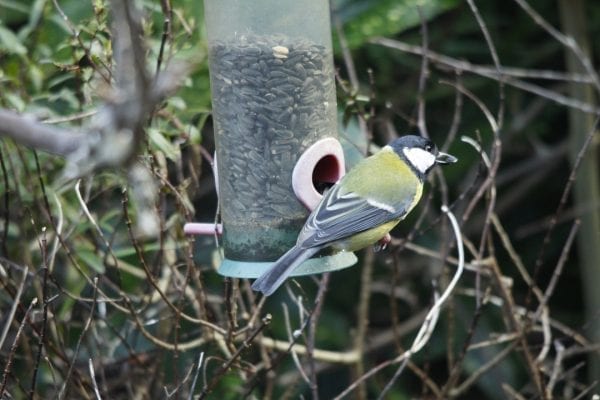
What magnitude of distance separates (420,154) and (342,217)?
37 cm

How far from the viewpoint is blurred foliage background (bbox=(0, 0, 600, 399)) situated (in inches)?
115

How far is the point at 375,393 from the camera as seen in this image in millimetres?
4961

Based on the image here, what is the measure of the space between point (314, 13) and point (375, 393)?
7.81 ft

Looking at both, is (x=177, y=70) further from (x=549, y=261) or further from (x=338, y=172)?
(x=549, y=261)

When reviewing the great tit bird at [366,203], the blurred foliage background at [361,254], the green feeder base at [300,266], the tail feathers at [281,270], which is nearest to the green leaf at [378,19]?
the blurred foliage background at [361,254]

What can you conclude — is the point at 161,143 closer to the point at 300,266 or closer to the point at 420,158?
the point at 300,266

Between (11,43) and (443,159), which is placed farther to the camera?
(11,43)

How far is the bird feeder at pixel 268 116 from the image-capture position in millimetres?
3006

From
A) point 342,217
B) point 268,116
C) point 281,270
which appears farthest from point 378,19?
point 281,270

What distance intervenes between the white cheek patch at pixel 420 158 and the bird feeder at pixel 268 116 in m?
0.25

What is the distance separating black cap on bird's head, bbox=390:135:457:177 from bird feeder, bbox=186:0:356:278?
245 millimetres

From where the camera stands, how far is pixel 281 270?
2.77m

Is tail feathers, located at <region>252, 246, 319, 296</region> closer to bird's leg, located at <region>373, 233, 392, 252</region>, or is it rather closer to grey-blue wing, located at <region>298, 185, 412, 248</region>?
grey-blue wing, located at <region>298, 185, 412, 248</region>

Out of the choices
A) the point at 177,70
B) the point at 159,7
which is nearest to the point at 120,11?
the point at 177,70
